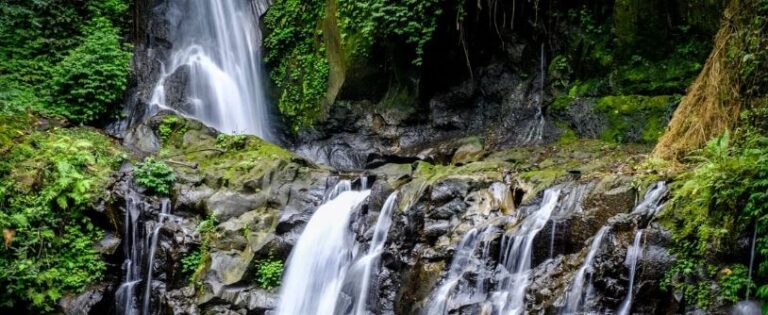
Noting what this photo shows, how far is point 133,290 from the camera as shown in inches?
394

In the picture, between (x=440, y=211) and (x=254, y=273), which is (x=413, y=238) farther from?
(x=254, y=273)

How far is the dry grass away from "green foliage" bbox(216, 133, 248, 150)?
752 cm

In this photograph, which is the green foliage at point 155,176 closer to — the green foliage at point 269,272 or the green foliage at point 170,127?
the green foliage at point 170,127

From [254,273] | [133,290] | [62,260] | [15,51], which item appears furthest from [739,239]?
[15,51]

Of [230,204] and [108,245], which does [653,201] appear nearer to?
[230,204]

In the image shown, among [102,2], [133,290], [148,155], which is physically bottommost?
[133,290]

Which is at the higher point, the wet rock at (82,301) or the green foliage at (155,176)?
the green foliage at (155,176)

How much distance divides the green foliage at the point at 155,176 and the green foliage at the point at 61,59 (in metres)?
3.42

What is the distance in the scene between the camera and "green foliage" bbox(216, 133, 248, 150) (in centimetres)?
1229

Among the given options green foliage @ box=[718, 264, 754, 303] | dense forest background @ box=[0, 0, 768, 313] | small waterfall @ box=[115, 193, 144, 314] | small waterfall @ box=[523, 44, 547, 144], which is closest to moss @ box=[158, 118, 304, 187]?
dense forest background @ box=[0, 0, 768, 313]

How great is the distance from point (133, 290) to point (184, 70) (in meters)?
6.72

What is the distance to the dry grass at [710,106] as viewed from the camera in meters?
7.34

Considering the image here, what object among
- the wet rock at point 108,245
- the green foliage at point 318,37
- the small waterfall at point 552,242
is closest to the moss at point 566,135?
the green foliage at point 318,37

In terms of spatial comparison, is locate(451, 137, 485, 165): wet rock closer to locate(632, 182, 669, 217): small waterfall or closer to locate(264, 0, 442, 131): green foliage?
locate(264, 0, 442, 131): green foliage
